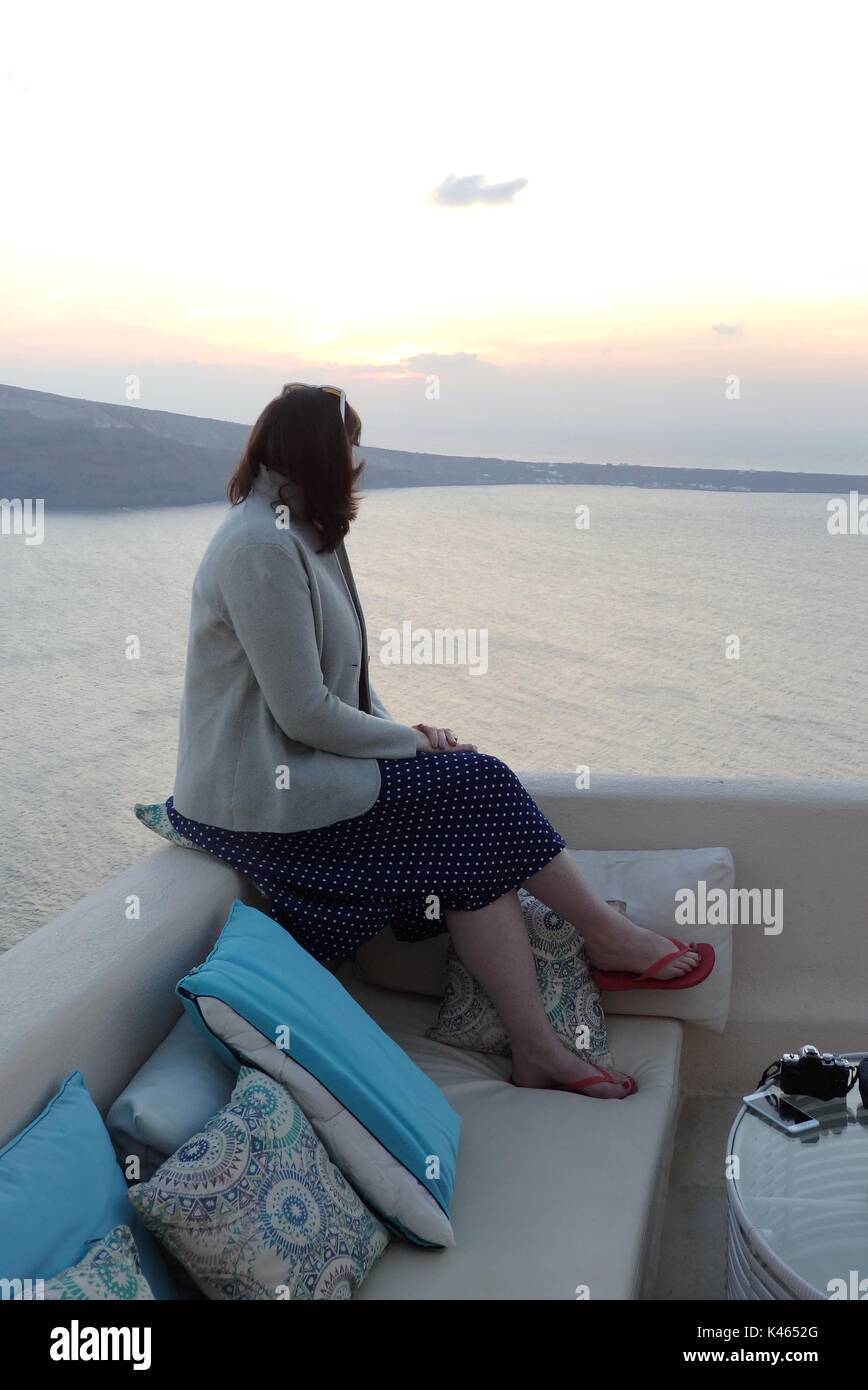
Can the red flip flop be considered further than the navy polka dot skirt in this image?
Yes

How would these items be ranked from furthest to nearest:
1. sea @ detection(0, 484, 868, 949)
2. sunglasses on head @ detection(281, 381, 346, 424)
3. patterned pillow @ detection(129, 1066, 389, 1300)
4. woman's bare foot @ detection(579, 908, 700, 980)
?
sea @ detection(0, 484, 868, 949) < woman's bare foot @ detection(579, 908, 700, 980) < sunglasses on head @ detection(281, 381, 346, 424) < patterned pillow @ detection(129, 1066, 389, 1300)

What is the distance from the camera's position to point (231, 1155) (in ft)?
3.61

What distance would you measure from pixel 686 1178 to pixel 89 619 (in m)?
2.74

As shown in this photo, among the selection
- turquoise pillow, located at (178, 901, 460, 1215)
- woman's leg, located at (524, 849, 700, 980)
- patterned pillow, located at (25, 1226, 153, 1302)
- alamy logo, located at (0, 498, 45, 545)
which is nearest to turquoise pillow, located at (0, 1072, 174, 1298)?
patterned pillow, located at (25, 1226, 153, 1302)

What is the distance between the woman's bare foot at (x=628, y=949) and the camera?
1905 millimetres

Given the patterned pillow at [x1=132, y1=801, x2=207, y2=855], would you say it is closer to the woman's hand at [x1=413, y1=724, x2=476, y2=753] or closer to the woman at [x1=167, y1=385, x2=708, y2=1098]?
the woman at [x1=167, y1=385, x2=708, y2=1098]

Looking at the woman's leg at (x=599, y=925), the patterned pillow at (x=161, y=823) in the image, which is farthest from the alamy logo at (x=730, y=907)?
the patterned pillow at (x=161, y=823)

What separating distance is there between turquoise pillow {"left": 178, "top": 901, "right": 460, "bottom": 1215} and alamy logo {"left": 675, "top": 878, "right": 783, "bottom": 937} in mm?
690

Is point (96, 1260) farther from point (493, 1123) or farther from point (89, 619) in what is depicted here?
point (89, 619)

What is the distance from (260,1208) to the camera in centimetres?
109

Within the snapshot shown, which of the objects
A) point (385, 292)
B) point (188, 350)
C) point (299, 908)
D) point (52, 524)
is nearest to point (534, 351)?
point (385, 292)

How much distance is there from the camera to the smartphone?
140cm

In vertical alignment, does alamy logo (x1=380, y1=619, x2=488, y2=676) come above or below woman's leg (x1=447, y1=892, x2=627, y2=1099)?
above

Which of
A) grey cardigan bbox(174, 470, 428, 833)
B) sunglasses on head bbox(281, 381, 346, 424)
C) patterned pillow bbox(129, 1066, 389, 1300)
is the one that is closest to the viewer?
patterned pillow bbox(129, 1066, 389, 1300)
